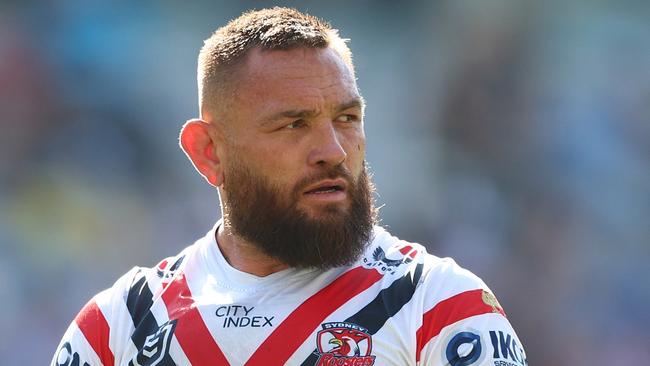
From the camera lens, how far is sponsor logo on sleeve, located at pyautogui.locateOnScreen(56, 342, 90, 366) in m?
3.22

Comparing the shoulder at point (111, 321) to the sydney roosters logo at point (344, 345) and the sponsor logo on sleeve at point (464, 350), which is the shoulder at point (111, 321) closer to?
the sydney roosters logo at point (344, 345)

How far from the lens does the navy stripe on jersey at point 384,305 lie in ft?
9.69

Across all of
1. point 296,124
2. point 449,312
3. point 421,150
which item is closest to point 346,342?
point 449,312

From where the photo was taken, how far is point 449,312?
2.88m

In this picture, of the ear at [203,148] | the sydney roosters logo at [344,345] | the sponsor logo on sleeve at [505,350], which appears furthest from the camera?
the ear at [203,148]

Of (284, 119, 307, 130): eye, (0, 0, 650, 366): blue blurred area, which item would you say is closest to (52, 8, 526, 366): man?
(284, 119, 307, 130): eye

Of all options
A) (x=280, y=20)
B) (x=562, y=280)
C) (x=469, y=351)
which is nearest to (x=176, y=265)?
(x=280, y=20)

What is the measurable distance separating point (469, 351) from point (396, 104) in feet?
18.8

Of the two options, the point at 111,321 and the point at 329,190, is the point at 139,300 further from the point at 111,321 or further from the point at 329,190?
the point at 329,190

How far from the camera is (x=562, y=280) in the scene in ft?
24.4

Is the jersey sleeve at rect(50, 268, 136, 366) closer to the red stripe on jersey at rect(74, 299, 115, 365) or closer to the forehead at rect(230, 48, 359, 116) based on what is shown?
the red stripe on jersey at rect(74, 299, 115, 365)

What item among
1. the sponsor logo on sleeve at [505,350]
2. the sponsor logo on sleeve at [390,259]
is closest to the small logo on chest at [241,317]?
the sponsor logo on sleeve at [390,259]

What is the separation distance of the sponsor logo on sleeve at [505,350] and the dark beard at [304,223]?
0.57 m

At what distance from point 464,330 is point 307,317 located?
502mm
